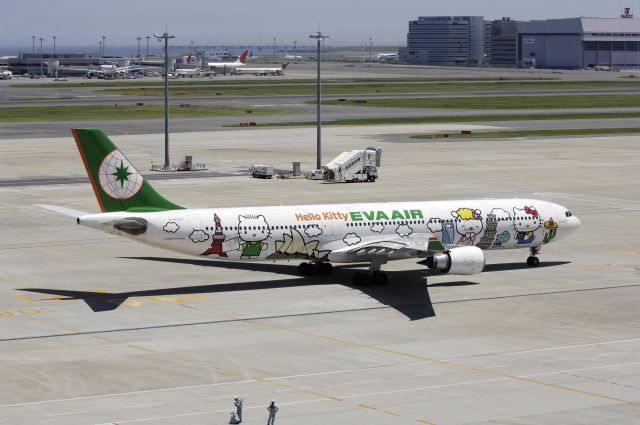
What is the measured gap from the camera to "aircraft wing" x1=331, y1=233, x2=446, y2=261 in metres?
59.8

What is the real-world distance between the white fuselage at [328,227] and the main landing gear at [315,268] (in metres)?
1.80

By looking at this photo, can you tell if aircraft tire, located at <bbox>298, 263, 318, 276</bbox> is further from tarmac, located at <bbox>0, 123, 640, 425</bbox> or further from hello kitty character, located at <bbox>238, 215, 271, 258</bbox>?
hello kitty character, located at <bbox>238, 215, 271, 258</bbox>

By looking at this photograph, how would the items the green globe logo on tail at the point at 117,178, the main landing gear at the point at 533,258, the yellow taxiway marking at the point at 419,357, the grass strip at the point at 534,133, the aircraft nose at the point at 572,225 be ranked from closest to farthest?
the yellow taxiway marking at the point at 419,357
the green globe logo on tail at the point at 117,178
the main landing gear at the point at 533,258
the aircraft nose at the point at 572,225
the grass strip at the point at 534,133

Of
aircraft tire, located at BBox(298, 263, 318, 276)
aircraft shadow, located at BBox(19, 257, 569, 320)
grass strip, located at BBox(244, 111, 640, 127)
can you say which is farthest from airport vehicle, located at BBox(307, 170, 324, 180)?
grass strip, located at BBox(244, 111, 640, 127)

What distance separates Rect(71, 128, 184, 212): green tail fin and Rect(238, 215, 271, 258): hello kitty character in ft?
14.7

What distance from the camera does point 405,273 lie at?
66.6m

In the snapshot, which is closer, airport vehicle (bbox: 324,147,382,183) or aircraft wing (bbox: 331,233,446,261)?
aircraft wing (bbox: 331,233,446,261)

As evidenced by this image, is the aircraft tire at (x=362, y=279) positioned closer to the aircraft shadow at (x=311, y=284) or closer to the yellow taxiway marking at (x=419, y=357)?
the aircraft shadow at (x=311, y=284)

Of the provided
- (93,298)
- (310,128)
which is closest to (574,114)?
(310,128)

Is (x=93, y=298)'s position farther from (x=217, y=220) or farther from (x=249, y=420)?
(x=249, y=420)

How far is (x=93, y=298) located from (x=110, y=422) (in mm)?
21435

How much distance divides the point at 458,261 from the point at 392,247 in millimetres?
3560

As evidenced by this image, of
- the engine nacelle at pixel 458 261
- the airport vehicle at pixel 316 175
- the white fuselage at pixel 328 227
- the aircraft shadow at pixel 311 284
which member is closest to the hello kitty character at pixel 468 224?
the white fuselage at pixel 328 227

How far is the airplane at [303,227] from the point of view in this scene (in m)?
59.7
